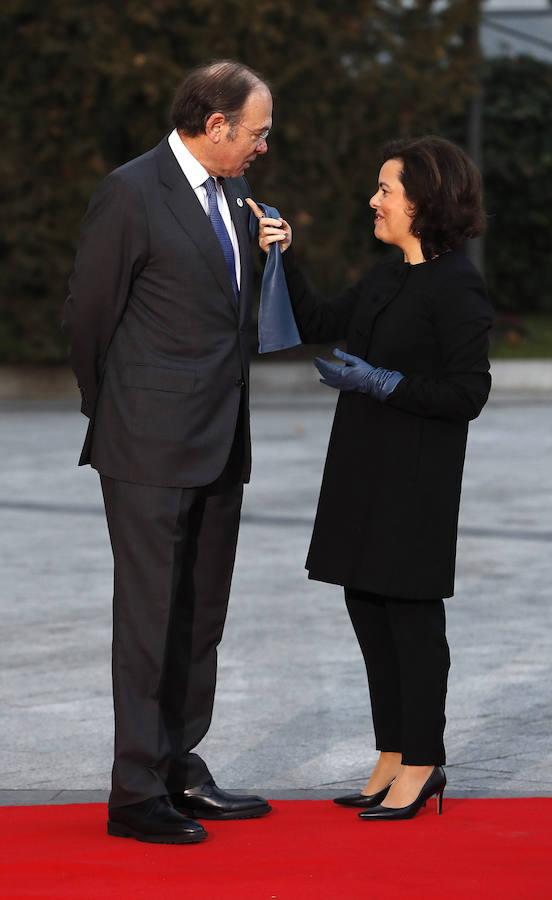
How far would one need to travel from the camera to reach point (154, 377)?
4.30 metres

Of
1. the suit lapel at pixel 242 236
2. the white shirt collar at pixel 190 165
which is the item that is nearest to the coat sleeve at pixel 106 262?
the white shirt collar at pixel 190 165

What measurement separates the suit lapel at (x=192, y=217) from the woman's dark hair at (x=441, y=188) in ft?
1.62

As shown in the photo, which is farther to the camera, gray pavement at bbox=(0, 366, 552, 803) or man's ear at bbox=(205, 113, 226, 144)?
gray pavement at bbox=(0, 366, 552, 803)

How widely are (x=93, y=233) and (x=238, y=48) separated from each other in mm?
15717

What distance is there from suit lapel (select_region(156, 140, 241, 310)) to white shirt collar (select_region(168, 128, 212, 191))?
0.8 inches

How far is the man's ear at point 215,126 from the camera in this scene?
169 inches

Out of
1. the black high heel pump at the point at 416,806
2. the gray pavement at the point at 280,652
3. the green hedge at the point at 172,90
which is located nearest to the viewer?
the black high heel pump at the point at 416,806

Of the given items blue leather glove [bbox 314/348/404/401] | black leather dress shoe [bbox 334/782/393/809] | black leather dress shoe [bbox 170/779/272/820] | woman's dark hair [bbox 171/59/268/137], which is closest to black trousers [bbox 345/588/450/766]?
black leather dress shoe [bbox 334/782/393/809]

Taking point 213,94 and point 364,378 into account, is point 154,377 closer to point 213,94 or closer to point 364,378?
point 364,378

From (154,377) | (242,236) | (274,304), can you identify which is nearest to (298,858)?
(154,377)

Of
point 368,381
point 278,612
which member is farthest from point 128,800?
point 278,612

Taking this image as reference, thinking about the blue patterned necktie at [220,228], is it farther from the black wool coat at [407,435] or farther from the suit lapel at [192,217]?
the black wool coat at [407,435]

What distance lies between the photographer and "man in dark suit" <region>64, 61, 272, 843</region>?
4289mm

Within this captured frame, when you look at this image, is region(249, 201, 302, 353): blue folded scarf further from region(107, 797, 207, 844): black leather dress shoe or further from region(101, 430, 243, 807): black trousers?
region(107, 797, 207, 844): black leather dress shoe
